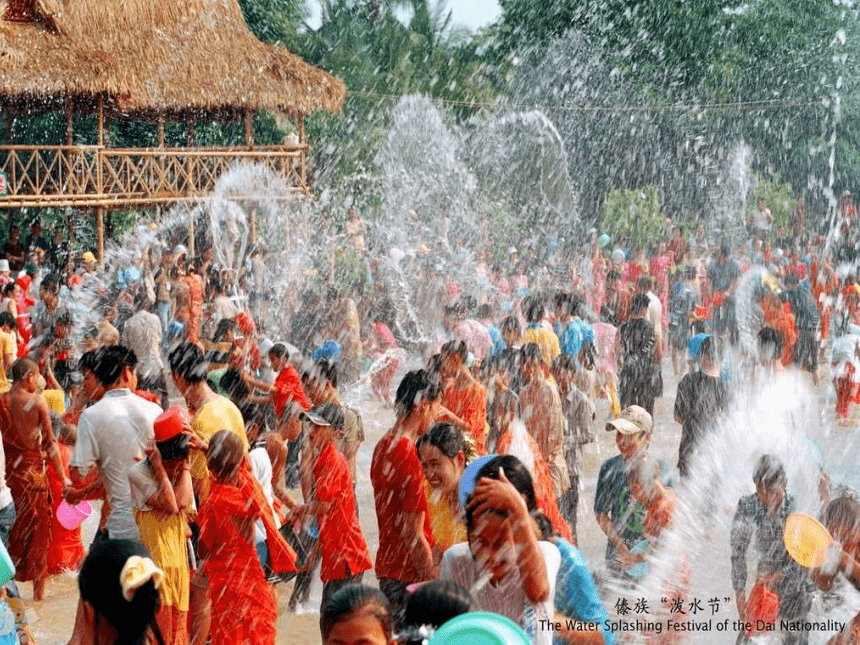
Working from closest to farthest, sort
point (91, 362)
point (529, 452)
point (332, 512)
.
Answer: point (332, 512) → point (91, 362) → point (529, 452)

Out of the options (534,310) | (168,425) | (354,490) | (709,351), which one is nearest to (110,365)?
(168,425)

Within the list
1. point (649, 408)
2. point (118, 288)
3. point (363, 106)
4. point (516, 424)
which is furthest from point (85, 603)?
point (363, 106)

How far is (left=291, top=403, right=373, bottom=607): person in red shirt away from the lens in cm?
510

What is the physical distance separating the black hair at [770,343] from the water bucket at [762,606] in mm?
2786

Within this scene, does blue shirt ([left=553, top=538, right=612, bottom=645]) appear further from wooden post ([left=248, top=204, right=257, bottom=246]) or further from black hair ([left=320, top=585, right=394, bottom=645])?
wooden post ([left=248, top=204, right=257, bottom=246])

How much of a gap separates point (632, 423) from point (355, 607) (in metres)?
2.82

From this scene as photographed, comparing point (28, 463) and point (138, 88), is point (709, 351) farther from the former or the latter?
point (138, 88)

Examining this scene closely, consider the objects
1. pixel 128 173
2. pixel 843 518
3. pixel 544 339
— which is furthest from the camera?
pixel 128 173

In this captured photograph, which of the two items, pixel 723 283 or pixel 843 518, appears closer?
pixel 843 518

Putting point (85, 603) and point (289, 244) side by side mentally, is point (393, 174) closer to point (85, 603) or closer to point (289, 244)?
point (289, 244)

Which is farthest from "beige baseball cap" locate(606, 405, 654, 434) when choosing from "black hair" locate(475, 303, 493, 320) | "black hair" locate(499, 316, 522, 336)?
"black hair" locate(475, 303, 493, 320)

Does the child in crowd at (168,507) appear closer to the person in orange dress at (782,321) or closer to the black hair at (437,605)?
the black hair at (437,605)

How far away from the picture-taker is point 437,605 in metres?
2.80

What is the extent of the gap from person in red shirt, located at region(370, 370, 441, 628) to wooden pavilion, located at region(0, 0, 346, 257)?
13.1 metres
